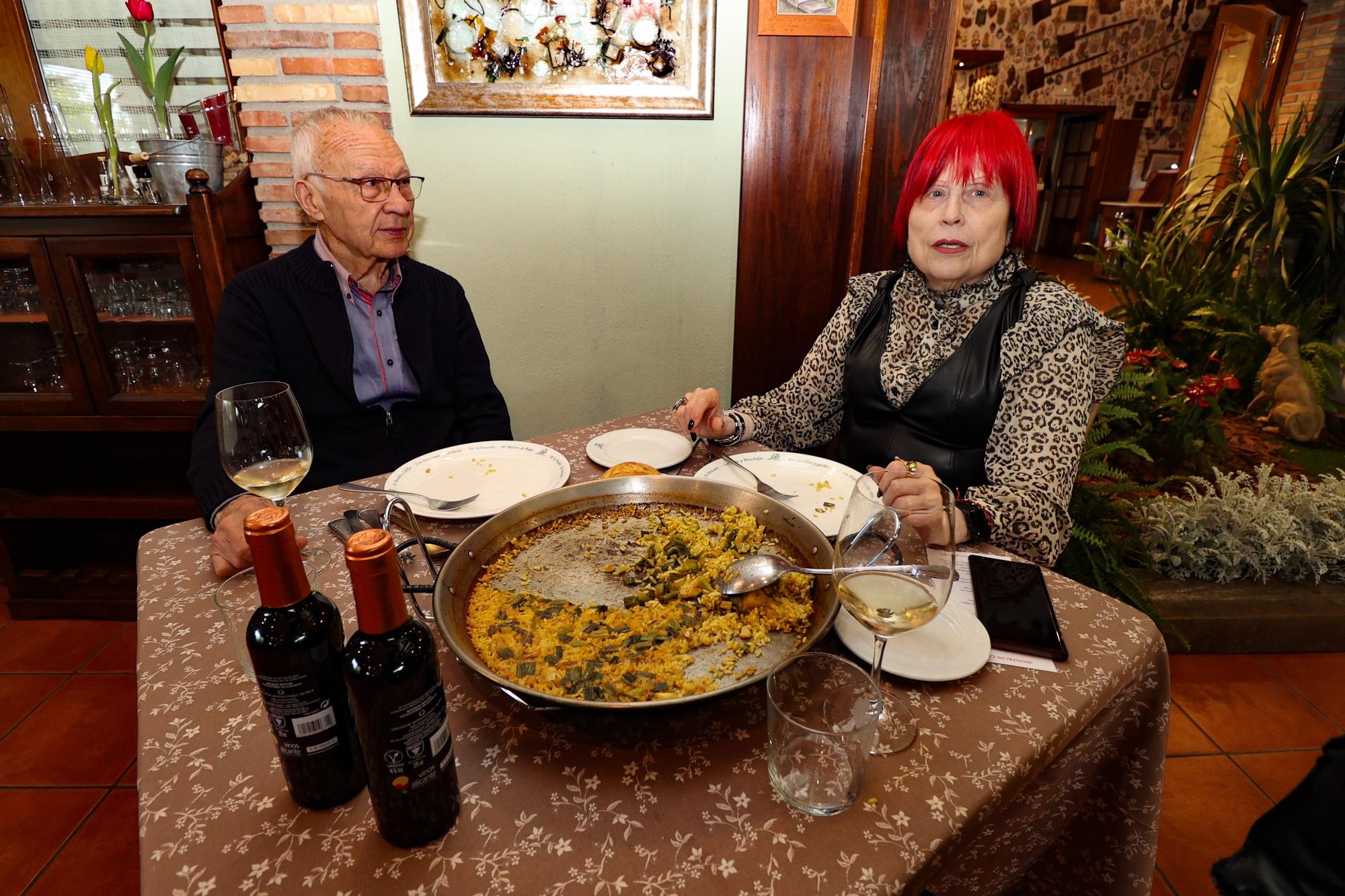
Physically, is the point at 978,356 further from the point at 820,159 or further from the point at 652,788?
the point at 820,159

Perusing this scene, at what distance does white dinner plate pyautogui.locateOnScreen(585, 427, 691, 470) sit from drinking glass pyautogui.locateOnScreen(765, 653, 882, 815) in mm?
693

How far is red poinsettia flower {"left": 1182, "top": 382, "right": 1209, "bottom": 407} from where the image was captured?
283 centimetres

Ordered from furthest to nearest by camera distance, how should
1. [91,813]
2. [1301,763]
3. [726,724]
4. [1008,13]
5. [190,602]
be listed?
[1008,13] < [1301,763] < [91,813] < [190,602] < [726,724]

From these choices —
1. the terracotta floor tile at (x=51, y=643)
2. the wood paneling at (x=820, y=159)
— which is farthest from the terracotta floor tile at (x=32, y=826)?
the wood paneling at (x=820, y=159)

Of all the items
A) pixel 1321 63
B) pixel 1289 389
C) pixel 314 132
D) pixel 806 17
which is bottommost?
pixel 1289 389

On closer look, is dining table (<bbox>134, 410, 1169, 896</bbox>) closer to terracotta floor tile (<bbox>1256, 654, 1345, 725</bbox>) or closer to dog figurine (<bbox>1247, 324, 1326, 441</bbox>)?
terracotta floor tile (<bbox>1256, 654, 1345, 725</bbox>)

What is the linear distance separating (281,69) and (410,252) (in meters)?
0.75

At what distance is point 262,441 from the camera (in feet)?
3.11

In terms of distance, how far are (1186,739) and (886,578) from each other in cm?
197

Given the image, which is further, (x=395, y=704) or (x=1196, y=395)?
(x=1196, y=395)

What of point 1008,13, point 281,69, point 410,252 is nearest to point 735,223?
point 410,252

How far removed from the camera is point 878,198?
9.07 ft

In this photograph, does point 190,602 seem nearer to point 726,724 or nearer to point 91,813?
point 726,724

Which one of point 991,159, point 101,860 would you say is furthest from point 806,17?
point 101,860
